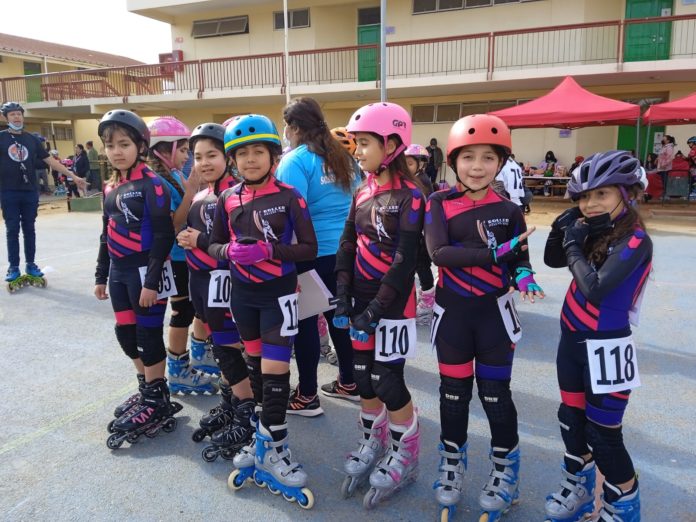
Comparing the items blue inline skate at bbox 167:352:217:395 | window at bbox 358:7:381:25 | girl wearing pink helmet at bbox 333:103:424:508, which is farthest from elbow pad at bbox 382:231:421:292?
window at bbox 358:7:381:25

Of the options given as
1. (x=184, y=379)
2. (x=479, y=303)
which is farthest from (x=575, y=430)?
(x=184, y=379)

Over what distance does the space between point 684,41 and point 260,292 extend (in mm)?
18875

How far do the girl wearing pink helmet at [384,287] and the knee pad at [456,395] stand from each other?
0.25 meters

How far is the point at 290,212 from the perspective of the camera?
123 inches

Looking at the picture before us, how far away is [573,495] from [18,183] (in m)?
8.16

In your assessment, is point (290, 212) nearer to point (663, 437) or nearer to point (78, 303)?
point (663, 437)

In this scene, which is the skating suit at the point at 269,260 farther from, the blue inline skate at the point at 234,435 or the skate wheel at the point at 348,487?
the skate wheel at the point at 348,487

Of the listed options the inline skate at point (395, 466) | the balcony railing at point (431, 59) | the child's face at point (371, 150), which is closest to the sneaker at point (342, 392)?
the inline skate at point (395, 466)

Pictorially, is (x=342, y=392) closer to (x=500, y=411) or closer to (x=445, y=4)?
(x=500, y=411)

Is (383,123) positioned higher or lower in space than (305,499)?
higher

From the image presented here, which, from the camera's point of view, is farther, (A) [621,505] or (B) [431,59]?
(B) [431,59]

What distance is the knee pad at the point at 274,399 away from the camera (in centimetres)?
304

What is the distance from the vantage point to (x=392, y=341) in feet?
9.57

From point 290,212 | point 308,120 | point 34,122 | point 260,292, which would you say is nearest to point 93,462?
point 260,292
